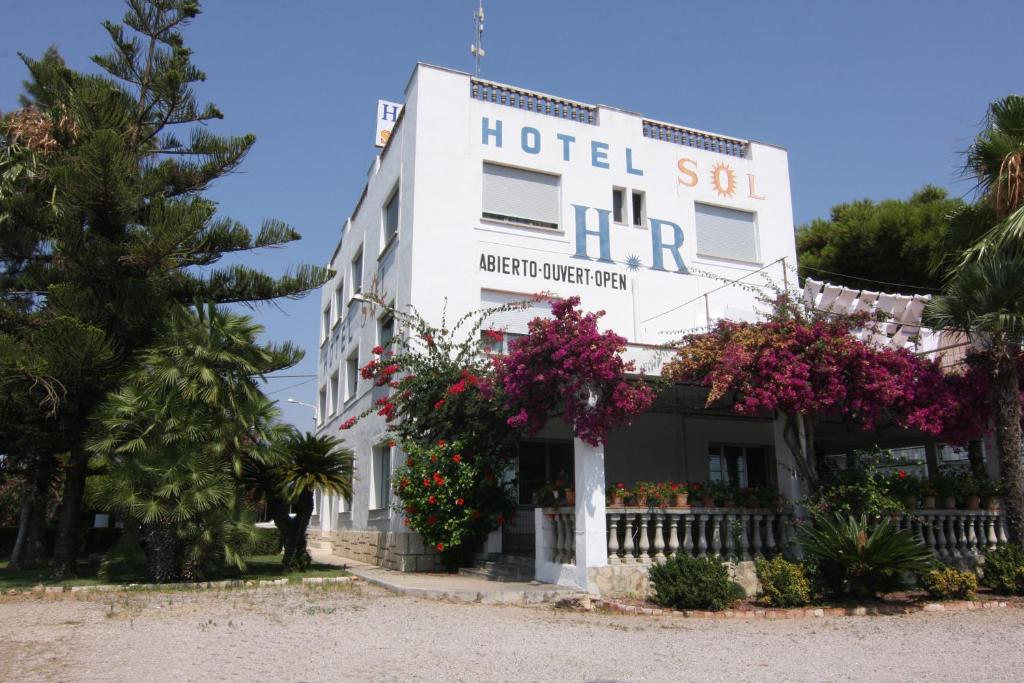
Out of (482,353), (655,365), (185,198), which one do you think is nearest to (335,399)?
(185,198)

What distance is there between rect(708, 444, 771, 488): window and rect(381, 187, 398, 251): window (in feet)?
28.7

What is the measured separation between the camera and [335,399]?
24.3 m

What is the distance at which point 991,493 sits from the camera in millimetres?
11836

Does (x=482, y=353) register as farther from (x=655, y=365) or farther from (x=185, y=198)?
(x=185, y=198)

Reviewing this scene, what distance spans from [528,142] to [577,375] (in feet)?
26.8

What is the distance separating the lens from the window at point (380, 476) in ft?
55.4

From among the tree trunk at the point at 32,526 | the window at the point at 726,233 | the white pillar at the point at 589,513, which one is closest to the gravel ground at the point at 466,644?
the white pillar at the point at 589,513

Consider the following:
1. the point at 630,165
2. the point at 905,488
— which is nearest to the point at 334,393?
the point at 630,165

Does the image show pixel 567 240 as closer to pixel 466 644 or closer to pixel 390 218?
pixel 390 218

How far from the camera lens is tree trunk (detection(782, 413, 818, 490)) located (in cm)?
1090

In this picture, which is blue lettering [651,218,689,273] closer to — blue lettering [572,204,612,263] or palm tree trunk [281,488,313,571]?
blue lettering [572,204,612,263]

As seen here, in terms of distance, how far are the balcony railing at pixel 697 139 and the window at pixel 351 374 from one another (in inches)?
371

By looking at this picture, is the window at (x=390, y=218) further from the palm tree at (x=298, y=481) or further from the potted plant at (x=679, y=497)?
the potted plant at (x=679, y=497)

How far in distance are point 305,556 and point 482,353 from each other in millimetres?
4930
